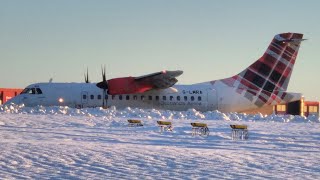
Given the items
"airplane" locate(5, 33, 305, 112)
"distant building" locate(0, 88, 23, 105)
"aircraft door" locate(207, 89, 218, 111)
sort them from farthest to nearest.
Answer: "distant building" locate(0, 88, 23, 105)
"aircraft door" locate(207, 89, 218, 111)
"airplane" locate(5, 33, 305, 112)

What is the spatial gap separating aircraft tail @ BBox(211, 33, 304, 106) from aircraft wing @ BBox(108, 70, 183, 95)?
4506 mm

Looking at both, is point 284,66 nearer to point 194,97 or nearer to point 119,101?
point 194,97

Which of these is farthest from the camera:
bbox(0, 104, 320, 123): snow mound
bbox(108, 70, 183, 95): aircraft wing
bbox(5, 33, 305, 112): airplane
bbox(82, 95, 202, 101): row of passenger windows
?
bbox(82, 95, 202, 101): row of passenger windows

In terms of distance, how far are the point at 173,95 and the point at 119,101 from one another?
4015 millimetres

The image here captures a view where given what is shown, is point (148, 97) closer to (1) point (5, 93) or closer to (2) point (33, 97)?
(2) point (33, 97)

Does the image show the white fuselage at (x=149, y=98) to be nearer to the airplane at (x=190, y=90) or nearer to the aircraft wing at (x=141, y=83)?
the airplane at (x=190, y=90)

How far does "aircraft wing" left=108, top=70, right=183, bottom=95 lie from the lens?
31.5 m

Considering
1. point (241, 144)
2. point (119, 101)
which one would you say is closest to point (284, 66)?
point (119, 101)

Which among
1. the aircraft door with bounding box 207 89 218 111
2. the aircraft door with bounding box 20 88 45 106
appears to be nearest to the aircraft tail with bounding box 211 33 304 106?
the aircraft door with bounding box 207 89 218 111

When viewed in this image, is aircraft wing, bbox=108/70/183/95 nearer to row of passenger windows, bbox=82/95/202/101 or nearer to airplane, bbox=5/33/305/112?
airplane, bbox=5/33/305/112

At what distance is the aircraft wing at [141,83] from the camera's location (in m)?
31.5

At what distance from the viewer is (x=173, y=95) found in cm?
3325

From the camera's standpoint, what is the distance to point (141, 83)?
105 feet

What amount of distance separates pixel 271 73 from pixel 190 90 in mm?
6691
